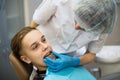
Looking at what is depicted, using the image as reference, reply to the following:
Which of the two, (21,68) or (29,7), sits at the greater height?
(29,7)

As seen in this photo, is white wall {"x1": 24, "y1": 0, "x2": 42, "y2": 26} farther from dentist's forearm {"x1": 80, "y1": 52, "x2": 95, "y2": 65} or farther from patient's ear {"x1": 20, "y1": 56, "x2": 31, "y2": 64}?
dentist's forearm {"x1": 80, "y1": 52, "x2": 95, "y2": 65}

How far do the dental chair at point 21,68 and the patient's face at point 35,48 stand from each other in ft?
0.26

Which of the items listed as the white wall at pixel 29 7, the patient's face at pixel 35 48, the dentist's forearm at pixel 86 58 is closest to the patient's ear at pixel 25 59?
the patient's face at pixel 35 48

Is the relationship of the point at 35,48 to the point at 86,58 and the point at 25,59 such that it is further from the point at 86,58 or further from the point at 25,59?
the point at 86,58

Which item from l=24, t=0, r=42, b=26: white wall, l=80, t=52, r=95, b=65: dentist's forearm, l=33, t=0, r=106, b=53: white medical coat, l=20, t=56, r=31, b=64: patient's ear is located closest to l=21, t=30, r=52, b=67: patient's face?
l=20, t=56, r=31, b=64: patient's ear

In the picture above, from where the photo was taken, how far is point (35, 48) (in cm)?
166

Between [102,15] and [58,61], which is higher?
[102,15]

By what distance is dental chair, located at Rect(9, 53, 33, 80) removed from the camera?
173 centimetres

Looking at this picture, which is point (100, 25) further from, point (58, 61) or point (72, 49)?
point (72, 49)

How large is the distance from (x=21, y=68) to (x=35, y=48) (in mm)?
213

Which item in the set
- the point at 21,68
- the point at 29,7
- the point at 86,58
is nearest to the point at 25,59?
the point at 21,68

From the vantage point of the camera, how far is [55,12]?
65.8 inches

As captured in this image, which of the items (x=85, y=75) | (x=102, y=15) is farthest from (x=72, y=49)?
(x=102, y=15)

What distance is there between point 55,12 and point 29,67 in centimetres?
50
